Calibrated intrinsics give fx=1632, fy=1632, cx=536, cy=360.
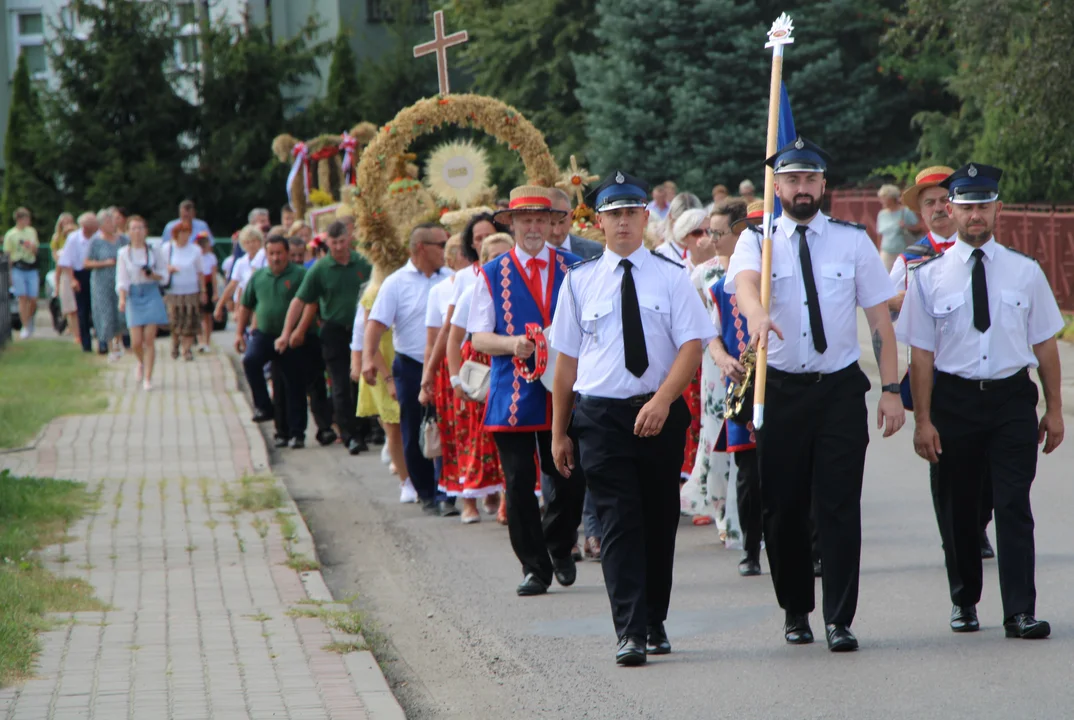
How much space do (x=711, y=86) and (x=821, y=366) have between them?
83.1 ft

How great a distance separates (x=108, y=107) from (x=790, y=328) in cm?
3267

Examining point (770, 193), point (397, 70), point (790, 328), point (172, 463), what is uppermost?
point (397, 70)

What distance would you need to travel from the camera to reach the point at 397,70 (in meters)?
42.1

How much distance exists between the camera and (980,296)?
21.0 feet

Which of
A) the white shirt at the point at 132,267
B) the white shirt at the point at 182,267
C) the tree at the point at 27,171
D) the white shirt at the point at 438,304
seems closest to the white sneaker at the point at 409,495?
the white shirt at the point at 438,304

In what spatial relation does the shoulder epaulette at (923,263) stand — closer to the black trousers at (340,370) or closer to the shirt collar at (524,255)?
the shirt collar at (524,255)

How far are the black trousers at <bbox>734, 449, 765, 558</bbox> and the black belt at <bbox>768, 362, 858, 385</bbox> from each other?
1820mm

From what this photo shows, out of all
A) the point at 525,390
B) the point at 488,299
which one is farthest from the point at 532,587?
the point at 488,299

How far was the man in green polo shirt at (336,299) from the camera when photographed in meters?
13.2

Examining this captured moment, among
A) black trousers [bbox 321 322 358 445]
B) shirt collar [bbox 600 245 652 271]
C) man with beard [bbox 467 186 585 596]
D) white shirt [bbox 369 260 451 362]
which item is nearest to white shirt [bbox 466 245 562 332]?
man with beard [bbox 467 186 585 596]

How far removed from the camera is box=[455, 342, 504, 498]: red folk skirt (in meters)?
9.55

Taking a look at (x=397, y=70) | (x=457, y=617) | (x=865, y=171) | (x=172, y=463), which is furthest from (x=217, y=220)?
(x=457, y=617)

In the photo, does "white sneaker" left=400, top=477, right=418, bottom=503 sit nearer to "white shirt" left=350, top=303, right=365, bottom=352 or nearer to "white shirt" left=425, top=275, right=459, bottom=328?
"white shirt" left=350, top=303, right=365, bottom=352

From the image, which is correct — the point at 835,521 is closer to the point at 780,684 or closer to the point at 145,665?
the point at 780,684
